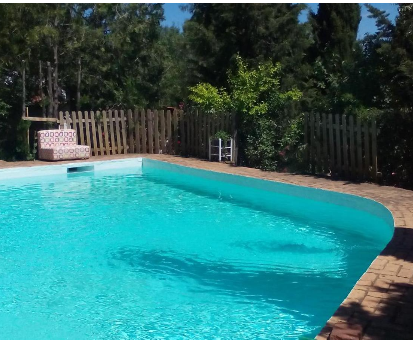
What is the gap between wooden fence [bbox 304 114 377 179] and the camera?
10383 millimetres

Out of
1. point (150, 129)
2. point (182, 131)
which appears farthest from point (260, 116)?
point (150, 129)

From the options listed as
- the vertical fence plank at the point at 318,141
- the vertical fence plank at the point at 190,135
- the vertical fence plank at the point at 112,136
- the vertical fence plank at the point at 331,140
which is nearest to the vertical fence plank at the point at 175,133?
the vertical fence plank at the point at 190,135

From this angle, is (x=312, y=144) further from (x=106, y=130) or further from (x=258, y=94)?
(x=106, y=130)

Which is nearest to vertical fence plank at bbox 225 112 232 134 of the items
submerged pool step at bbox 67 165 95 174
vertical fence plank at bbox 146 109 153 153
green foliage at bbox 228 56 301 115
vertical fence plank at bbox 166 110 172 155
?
green foliage at bbox 228 56 301 115

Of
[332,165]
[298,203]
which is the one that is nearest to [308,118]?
[332,165]

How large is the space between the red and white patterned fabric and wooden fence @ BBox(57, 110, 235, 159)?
541mm

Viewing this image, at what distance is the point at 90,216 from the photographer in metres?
9.46

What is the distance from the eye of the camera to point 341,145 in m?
11.0

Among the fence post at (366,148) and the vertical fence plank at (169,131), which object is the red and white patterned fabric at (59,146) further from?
the fence post at (366,148)

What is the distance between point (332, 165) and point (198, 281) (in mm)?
5686

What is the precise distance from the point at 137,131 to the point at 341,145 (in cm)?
657

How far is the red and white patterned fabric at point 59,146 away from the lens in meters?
14.0

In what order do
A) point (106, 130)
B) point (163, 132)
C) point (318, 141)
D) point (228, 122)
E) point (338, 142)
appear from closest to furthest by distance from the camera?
point (338, 142) → point (318, 141) → point (228, 122) → point (106, 130) → point (163, 132)

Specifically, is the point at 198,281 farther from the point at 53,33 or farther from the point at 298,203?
the point at 53,33
